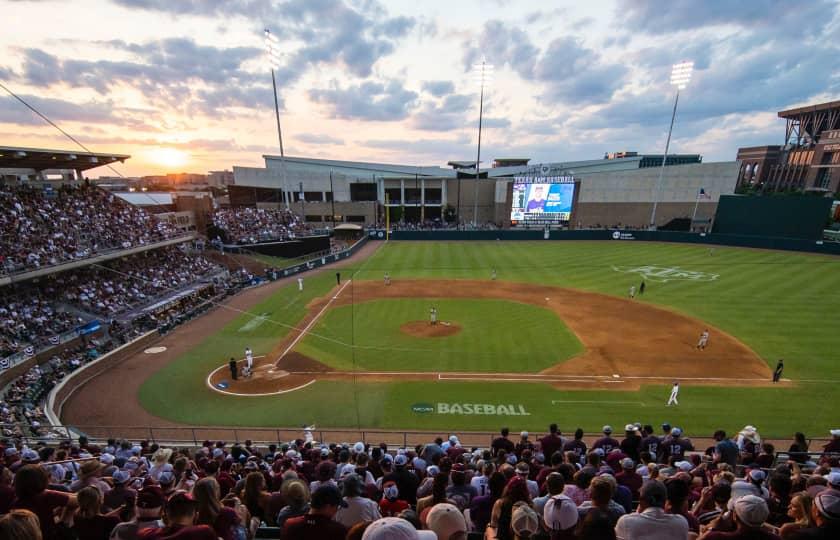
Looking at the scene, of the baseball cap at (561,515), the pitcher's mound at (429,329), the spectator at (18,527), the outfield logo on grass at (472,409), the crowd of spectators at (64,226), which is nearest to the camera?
the spectator at (18,527)

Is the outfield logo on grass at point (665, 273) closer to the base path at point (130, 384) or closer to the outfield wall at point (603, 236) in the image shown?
the outfield wall at point (603, 236)

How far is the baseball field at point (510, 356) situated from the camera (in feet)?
52.2

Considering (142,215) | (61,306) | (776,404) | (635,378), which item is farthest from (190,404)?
(142,215)

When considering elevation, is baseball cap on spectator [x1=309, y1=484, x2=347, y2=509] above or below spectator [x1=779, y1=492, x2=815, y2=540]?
above

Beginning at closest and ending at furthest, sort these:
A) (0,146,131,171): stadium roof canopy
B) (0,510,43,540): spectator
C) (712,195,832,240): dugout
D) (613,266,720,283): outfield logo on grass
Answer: (0,510,43,540): spectator
(0,146,131,171): stadium roof canopy
(613,266,720,283): outfield logo on grass
(712,195,832,240): dugout

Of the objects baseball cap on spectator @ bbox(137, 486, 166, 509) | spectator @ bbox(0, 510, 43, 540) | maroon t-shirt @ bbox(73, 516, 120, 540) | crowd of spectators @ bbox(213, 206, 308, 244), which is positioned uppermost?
spectator @ bbox(0, 510, 43, 540)

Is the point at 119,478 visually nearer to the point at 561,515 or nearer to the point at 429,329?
the point at 561,515

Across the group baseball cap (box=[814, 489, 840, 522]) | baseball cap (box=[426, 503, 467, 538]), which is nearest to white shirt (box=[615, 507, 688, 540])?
baseball cap (box=[814, 489, 840, 522])

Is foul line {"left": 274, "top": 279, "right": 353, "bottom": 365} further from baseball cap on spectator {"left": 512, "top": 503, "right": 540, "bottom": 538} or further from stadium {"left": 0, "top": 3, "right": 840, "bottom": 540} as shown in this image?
baseball cap on spectator {"left": 512, "top": 503, "right": 540, "bottom": 538}

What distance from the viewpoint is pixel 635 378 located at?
18.4 m

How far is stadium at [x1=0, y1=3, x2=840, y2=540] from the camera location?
4.06 metres

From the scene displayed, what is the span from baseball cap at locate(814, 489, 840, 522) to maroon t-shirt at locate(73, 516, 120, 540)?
21.0ft

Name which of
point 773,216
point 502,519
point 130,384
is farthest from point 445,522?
point 773,216

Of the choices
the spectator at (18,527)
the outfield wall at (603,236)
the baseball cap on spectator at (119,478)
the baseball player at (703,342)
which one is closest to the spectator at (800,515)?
the spectator at (18,527)
